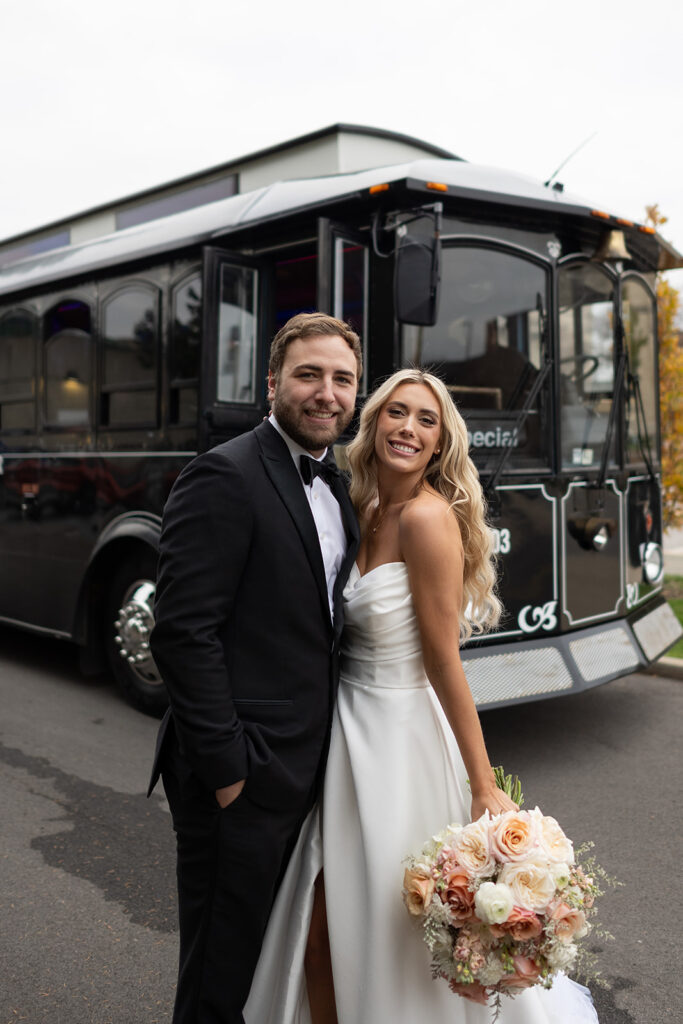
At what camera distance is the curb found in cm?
669

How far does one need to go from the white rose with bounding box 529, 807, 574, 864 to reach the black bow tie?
0.89 m

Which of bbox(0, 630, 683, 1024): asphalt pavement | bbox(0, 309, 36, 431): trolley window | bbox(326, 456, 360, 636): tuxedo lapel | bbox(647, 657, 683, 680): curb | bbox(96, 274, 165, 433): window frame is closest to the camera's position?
bbox(326, 456, 360, 636): tuxedo lapel

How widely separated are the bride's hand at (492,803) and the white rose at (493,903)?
25 centimetres

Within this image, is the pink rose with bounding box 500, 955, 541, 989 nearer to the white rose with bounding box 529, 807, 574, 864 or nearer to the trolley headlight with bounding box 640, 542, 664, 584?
the white rose with bounding box 529, 807, 574, 864

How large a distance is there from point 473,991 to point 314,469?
1172mm

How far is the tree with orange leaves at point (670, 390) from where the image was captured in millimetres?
8500

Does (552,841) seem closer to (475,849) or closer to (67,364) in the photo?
(475,849)

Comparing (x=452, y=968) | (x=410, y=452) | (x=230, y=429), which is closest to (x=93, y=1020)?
(x=452, y=968)

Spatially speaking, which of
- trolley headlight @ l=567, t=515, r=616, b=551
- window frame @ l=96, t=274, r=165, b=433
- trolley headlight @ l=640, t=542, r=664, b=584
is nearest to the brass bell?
trolley headlight @ l=567, t=515, r=616, b=551

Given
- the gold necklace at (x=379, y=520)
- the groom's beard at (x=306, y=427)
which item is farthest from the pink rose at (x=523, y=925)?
the groom's beard at (x=306, y=427)

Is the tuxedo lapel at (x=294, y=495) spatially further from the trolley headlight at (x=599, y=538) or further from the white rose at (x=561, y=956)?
the trolley headlight at (x=599, y=538)

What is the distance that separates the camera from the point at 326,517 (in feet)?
7.68

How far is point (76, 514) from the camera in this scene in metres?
6.32

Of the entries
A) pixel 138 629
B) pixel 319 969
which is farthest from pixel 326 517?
pixel 138 629
